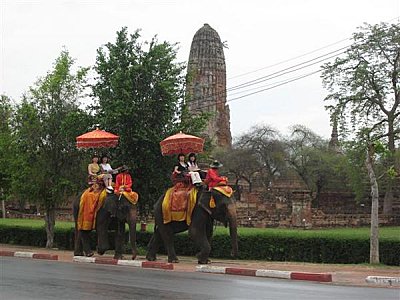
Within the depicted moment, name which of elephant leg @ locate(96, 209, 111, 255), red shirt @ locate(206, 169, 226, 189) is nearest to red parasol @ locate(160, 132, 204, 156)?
red shirt @ locate(206, 169, 226, 189)

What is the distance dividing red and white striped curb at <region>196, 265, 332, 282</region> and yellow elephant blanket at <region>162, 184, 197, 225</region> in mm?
2065

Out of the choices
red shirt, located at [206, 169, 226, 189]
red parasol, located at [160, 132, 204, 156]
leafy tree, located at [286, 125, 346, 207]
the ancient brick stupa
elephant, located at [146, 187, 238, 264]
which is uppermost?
the ancient brick stupa

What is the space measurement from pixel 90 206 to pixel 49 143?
636 centimetres

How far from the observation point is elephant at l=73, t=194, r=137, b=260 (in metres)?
18.2

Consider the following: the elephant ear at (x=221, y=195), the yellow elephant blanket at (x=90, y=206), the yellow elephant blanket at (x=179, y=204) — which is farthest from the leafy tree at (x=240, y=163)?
the elephant ear at (x=221, y=195)

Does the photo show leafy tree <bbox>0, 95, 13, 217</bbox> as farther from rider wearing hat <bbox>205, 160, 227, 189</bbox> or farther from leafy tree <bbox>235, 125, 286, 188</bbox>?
leafy tree <bbox>235, 125, 286, 188</bbox>

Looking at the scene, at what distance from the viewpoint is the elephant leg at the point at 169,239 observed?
1789 centimetres

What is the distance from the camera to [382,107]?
130 feet

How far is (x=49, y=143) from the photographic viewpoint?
81.4 feet

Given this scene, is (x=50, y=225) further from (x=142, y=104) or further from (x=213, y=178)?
(x=213, y=178)

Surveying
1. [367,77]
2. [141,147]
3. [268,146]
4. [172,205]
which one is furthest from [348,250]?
[268,146]

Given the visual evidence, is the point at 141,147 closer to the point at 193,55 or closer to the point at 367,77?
the point at 367,77

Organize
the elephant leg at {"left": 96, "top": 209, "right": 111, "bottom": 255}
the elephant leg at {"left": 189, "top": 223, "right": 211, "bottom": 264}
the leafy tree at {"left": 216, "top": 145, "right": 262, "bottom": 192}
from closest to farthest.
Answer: the elephant leg at {"left": 189, "top": 223, "right": 211, "bottom": 264} → the elephant leg at {"left": 96, "top": 209, "right": 111, "bottom": 255} → the leafy tree at {"left": 216, "top": 145, "right": 262, "bottom": 192}

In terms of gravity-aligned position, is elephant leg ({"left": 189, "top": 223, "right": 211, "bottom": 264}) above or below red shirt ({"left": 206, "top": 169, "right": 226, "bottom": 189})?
below
